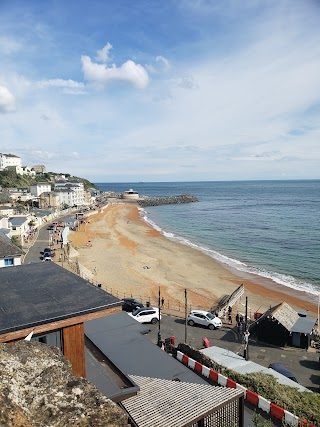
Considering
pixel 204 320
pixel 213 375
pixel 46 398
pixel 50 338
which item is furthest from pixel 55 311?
pixel 204 320

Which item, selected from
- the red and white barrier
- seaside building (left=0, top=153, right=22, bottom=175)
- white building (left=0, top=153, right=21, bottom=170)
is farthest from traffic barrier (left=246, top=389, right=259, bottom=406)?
white building (left=0, top=153, right=21, bottom=170)

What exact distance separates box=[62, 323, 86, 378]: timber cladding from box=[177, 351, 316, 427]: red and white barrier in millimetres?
5336

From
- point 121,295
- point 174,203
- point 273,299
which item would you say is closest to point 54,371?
point 121,295

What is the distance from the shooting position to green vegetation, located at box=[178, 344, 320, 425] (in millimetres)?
12266

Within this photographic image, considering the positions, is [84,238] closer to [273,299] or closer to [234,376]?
[273,299]

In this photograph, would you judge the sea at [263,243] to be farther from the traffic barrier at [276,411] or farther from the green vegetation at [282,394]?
the traffic barrier at [276,411]

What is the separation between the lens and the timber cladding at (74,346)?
874 cm

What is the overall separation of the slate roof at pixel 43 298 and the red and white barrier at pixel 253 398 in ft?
19.0

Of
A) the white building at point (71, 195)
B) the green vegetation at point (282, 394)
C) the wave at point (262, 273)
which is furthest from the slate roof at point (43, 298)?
the white building at point (71, 195)

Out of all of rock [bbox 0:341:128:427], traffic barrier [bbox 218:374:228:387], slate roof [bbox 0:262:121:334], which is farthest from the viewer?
traffic barrier [bbox 218:374:228:387]

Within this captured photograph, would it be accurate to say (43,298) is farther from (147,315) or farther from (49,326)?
(147,315)

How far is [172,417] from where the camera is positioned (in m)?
7.29

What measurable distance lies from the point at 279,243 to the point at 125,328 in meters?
49.5

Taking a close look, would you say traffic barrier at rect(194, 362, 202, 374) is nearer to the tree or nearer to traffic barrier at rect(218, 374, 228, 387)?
traffic barrier at rect(218, 374, 228, 387)
